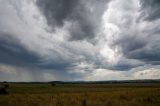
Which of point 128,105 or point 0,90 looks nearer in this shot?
point 128,105

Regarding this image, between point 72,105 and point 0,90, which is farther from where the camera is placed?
point 0,90

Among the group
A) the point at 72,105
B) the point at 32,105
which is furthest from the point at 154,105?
the point at 32,105

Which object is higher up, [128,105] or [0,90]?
[0,90]

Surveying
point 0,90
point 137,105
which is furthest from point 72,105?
point 0,90

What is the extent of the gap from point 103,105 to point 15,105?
8334 mm

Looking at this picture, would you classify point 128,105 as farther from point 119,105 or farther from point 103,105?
point 103,105

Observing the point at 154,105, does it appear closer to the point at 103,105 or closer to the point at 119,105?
the point at 119,105

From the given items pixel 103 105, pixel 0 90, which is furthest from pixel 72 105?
pixel 0 90

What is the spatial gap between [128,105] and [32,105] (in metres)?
9.14

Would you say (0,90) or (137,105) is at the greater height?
(0,90)

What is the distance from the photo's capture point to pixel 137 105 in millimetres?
20016

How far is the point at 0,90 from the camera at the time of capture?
52875 mm

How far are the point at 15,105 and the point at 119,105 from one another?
32.1 feet

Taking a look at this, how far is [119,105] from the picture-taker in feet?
64.2
